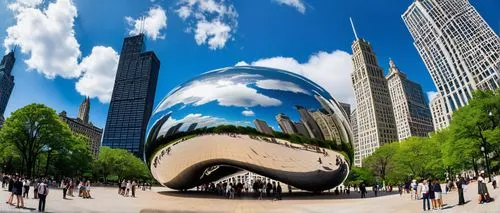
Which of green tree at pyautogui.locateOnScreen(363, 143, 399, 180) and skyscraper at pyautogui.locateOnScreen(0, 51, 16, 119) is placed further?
skyscraper at pyautogui.locateOnScreen(0, 51, 16, 119)

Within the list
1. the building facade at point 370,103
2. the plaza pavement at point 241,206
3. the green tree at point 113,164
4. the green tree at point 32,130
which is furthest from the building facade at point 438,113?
the green tree at point 32,130

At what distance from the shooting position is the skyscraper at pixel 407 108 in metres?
129

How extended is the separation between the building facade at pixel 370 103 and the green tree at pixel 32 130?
332 ft

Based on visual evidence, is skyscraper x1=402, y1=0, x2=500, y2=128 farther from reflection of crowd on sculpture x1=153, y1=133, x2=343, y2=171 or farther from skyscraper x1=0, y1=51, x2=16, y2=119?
skyscraper x1=0, y1=51, x2=16, y2=119

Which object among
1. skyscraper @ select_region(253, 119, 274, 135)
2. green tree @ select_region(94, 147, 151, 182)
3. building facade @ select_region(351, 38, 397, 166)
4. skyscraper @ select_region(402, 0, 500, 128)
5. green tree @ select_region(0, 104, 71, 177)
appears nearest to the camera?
skyscraper @ select_region(253, 119, 274, 135)

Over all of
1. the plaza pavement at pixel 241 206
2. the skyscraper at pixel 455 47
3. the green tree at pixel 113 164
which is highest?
the skyscraper at pixel 455 47

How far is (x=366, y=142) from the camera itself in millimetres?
121938

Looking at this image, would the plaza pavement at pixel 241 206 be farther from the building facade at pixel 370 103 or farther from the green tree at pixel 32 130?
the building facade at pixel 370 103

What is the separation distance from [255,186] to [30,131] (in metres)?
27.9

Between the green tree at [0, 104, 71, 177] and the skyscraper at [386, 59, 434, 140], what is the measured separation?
119 metres

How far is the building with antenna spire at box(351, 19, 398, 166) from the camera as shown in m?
118

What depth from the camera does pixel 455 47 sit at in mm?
98062

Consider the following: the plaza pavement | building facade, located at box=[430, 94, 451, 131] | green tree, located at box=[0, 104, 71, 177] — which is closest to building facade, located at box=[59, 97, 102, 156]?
green tree, located at box=[0, 104, 71, 177]

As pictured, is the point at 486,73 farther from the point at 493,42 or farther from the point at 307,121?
the point at 307,121
